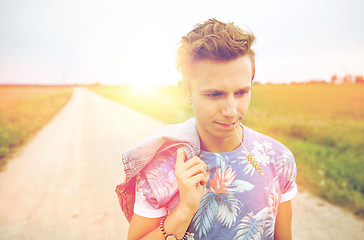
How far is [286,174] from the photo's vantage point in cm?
127

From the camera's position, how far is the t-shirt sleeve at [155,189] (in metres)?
1.09

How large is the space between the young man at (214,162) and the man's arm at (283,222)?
41 millimetres

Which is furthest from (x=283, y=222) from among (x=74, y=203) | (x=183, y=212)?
(x=74, y=203)

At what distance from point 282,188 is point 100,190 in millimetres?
3575

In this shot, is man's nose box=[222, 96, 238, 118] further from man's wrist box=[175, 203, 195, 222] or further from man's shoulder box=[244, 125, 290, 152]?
man's wrist box=[175, 203, 195, 222]

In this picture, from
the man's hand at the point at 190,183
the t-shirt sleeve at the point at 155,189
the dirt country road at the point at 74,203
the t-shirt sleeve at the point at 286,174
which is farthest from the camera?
the dirt country road at the point at 74,203

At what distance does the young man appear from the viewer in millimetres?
1105

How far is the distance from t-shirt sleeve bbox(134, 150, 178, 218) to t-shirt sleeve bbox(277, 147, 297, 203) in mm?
588

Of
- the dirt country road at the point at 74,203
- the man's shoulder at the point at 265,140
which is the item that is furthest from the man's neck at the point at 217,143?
the dirt country road at the point at 74,203

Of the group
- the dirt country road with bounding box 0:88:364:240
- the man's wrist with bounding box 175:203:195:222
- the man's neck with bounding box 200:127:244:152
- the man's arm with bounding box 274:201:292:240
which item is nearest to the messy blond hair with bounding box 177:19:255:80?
the man's neck with bounding box 200:127:244:152

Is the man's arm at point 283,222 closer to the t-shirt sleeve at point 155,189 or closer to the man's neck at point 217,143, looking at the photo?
the man's neck at point 217,143

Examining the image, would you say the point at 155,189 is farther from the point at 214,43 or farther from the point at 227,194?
the point at 214,43

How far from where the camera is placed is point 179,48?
4.15 feet

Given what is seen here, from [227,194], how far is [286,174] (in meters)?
0.36
